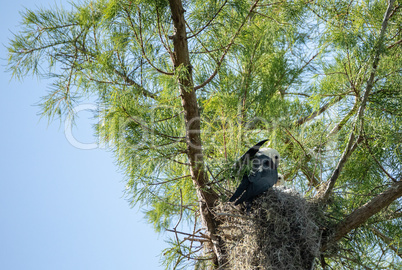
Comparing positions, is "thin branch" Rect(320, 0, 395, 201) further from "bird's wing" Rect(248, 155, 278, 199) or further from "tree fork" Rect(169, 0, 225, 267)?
"tree fork" Rect(169, 0, 225, 267)

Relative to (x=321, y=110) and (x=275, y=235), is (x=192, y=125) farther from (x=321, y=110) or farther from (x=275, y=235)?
(x=321, y=110)

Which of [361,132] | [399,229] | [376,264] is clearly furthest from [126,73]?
[399,229]

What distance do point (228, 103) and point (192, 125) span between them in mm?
281

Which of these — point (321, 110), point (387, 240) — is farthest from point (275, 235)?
point (321, 110)

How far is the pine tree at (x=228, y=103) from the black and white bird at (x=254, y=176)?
0.11 m

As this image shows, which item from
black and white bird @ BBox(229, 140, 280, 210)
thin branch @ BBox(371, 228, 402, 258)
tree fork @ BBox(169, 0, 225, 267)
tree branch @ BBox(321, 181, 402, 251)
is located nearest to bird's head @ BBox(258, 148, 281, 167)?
black and white bird @ BBox(229, 140, 280, 210)

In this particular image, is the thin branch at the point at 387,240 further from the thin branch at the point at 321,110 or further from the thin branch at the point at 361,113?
the thin branch at the point at 321,110

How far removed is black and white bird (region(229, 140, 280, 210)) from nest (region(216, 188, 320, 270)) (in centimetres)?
8

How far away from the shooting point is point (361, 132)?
2.91 metres

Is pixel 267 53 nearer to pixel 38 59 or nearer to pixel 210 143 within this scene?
pixel 210 143

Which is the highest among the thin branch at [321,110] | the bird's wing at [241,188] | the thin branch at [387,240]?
the thin branch at [321,110]

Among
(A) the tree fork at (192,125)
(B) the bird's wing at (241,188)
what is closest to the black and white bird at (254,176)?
(B) the bird's wing at (241,188)

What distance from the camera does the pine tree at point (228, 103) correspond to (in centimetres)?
287

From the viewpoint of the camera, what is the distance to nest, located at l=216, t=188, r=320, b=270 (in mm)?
2631
